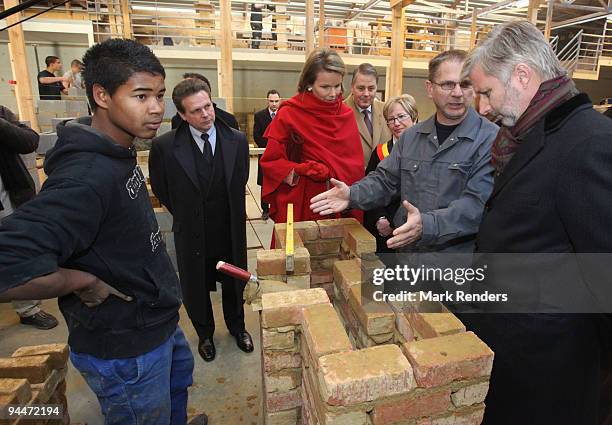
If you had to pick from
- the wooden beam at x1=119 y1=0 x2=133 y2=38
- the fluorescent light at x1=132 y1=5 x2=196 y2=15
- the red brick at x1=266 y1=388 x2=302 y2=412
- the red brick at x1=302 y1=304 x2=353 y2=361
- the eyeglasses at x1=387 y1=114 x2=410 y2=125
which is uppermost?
the fluorescent light at x1=132 y1=5 x2=196 y2=15

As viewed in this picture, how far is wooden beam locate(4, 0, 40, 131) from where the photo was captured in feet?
16.2

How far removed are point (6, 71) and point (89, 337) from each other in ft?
47.0

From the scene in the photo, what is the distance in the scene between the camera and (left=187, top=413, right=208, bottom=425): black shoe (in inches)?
85.7

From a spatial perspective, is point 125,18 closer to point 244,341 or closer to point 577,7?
point 244,341

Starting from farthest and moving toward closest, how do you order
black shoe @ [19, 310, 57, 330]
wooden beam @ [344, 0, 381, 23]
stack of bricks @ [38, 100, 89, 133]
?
wooden beam @ [344, 0, 381, 23], stack of bricks @ [38, 100, 89, 133], black shoe @ [19, 310, 57, 330]

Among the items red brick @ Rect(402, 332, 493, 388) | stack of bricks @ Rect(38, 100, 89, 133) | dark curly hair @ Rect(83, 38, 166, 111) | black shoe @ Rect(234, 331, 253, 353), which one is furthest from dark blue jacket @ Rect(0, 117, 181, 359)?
stack of bricks @ Rect(38, 100, 89, 133)

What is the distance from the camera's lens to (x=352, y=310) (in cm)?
183

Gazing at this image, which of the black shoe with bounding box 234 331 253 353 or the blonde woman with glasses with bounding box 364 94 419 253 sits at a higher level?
the blonde woman with glasses with bounding box 364 94 419 253

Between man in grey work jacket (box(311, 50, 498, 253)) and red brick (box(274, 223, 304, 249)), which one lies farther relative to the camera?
red brick (box(274, 223, 304, 249))

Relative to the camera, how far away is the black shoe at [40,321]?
10.5ft

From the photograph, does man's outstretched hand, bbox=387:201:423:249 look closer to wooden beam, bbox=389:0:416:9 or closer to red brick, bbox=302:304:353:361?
red brick, bbox=302:304:353:361

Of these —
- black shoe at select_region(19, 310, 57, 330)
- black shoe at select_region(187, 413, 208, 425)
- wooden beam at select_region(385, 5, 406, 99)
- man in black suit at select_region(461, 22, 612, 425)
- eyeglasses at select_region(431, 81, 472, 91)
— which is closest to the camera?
man in black suit at select_region(461, 22, 612, 425)

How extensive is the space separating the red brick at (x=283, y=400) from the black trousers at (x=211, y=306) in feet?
3.89

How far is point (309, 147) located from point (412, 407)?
1.89 meters
